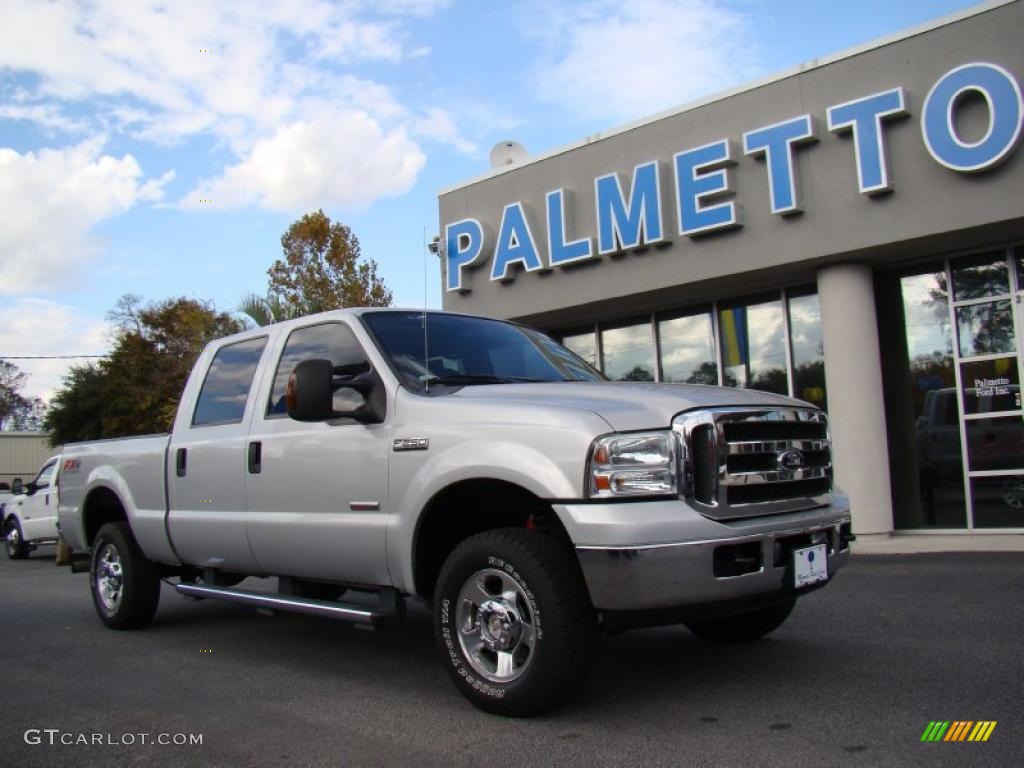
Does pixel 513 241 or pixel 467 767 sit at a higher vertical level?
pixel 513 241

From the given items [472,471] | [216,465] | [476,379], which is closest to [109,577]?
[216,465]

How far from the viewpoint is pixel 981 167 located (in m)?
9.77

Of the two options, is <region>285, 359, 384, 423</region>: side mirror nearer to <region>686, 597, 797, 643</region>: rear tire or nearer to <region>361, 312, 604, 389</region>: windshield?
<region>361, 312, 604, 389</region>: windshield

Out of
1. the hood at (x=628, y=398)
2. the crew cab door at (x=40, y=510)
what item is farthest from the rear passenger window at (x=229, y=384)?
the crew cab door at (x=40, y=510)

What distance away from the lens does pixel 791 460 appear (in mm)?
4223

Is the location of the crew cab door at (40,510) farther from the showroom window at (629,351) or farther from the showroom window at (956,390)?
the showroom window at (956,390)

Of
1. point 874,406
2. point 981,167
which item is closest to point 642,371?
point 874,406

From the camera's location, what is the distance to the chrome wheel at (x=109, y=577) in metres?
6.59

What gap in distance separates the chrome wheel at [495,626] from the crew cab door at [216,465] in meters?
1.81

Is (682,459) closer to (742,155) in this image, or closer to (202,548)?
(202,548)

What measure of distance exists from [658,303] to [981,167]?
488 cm

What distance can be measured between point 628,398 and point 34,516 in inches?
565

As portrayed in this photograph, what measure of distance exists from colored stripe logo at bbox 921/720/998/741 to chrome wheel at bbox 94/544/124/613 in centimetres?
535

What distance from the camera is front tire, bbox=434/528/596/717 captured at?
3.67 metres
